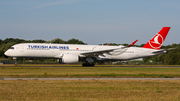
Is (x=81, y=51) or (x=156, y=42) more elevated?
(x=156, y=42)

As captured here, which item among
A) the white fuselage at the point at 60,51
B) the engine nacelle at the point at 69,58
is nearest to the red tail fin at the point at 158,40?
the white fuselage at the point at 60,51

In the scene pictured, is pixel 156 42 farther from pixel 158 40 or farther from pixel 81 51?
pixel 81 51

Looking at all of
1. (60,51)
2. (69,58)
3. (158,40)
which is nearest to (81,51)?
(60,51)

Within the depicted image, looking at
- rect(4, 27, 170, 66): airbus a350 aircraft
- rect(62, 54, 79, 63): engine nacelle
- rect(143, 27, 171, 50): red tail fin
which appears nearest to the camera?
rect(62, 54, 79, 63): engine nacelle

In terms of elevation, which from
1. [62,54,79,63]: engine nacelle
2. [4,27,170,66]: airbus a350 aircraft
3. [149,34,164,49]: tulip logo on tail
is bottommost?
[62,54,79,63]: engine nacelle

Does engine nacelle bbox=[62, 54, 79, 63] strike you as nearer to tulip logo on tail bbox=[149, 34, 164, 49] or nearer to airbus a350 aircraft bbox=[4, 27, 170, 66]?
airbus a350 aircraft bbox=[4, 27, 170, 66]

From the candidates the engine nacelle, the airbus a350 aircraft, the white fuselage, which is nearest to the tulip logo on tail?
the airbus a350 aircraft

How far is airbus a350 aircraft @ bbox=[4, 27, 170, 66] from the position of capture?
3869 centimetres

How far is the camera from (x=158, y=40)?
45.8m

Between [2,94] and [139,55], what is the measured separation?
35.8 metres

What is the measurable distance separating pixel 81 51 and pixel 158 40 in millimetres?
15265

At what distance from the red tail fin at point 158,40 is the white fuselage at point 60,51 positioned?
1.45 metres

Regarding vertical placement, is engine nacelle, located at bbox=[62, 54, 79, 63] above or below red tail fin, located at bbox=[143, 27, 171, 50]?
below

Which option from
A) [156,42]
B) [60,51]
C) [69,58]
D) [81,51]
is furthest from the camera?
[156,42]
